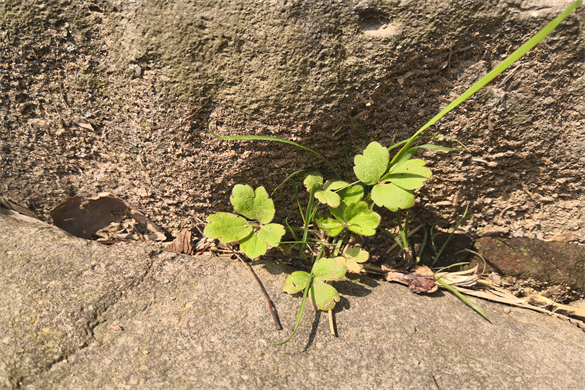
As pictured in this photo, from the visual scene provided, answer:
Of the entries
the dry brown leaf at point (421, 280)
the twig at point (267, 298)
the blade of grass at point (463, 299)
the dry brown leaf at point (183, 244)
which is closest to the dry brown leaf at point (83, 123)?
the dry brown leaf at point (183, 244)

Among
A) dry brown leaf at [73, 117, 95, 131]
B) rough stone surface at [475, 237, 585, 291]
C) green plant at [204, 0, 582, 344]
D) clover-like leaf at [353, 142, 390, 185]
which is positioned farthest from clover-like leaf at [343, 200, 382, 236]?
dry brown leaf at [73, 117, 95, 131]

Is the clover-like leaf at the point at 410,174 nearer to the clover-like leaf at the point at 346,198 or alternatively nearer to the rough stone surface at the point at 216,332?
the clover-like leaf at the point at 346,198

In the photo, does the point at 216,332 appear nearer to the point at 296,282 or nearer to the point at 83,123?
the point at 296,282

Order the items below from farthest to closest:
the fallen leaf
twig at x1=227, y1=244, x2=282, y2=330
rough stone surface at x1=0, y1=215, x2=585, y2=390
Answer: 1. the fallen leaf
2. twig at x1=227, y1=244, x2=282, y2=330
3. rough stone surface at x1=0, y1=215, x2=585, y2=390

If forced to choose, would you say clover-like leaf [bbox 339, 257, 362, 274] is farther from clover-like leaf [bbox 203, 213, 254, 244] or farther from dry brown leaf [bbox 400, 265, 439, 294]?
clover-like leaf [bbox 203, 213, 254, 244]

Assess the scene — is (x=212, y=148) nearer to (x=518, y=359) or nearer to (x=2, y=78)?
(x=2, y=78)

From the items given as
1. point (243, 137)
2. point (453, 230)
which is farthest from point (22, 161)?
point (453, 230)
